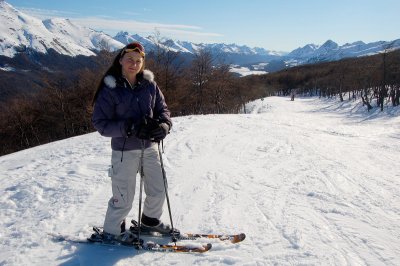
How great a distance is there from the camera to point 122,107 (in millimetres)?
4211

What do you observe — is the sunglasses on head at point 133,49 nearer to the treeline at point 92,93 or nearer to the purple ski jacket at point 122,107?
the purple ski jacket at point 122,107

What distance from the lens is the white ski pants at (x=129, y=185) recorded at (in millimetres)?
4316

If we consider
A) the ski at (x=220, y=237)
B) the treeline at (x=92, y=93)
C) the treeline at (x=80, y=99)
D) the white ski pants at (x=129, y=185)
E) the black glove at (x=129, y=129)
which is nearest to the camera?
the black glove at (x=129, y=129)

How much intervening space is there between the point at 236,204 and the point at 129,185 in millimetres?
2509

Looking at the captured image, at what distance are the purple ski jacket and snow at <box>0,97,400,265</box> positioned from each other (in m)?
1.47

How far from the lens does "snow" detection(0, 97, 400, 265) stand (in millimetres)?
4359

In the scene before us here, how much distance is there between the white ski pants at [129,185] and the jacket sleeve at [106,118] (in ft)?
Result: 1.20

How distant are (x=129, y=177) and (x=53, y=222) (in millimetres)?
1783

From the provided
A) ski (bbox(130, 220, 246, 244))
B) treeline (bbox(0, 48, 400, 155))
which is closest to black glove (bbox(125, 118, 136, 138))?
ski (bbox(130, 220, 246, 244))

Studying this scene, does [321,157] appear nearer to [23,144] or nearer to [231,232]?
[231,232]

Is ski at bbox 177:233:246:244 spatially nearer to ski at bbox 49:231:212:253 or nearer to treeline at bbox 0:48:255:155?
ski at bbox 49:231:212:253

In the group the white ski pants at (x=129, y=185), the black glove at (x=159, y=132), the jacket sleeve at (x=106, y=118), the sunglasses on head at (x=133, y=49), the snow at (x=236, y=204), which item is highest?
the sunglasses on head at (x=133, y=49)

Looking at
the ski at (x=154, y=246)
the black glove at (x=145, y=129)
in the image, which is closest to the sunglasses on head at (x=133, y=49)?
the black glove at (x=145, y=129)

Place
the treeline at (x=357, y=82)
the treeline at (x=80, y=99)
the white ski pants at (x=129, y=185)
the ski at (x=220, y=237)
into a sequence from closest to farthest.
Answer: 1. the white ski pants at (x=129, y=185)
2. the ski at (x=220, y=237)
3. the treeline at (x=80, y=99)
4. the treeline at (x=357, y=82)
